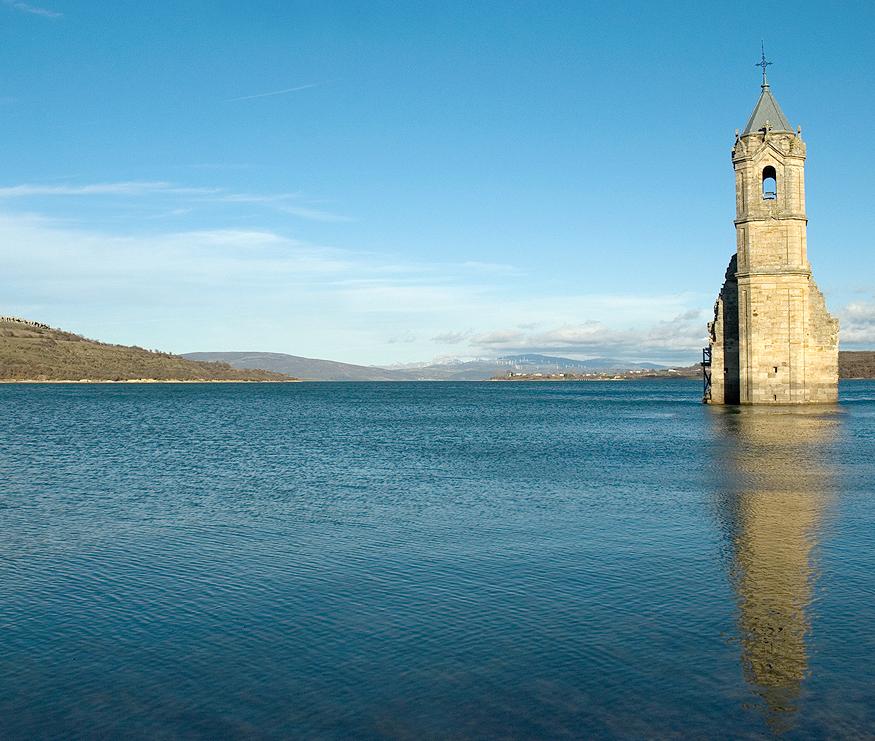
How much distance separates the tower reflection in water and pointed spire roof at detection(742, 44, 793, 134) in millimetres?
28642

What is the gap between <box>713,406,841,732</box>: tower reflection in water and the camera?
9914 millimetres

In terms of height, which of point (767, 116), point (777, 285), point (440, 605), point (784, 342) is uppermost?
point (767, 116)

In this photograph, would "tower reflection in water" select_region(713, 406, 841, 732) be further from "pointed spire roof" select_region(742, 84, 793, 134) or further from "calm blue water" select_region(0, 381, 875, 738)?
"pointed spire roof" select_region(742, 84, 793, 134)

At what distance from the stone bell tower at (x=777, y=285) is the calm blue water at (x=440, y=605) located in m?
31.9

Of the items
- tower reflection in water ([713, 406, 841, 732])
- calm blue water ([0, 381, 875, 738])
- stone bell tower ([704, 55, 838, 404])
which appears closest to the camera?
calm blue water ([0, 381, 875, 738])

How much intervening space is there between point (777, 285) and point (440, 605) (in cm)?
5248

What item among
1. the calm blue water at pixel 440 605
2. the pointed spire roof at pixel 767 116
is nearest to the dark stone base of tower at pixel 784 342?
the pointed spire roof at pixel 767 116

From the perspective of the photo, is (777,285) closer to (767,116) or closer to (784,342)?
(784,342)

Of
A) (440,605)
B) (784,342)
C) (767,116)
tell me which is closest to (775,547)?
(440,605)

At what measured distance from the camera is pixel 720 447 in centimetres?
3753

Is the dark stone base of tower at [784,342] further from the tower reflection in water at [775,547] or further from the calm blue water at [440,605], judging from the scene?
the calm blue water at [440,605]

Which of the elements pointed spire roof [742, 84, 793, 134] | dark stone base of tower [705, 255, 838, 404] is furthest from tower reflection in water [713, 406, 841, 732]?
pointed spire roof [742, 84, 793, 134]

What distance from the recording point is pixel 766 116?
61.3 metres

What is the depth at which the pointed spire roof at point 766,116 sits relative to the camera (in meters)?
60.6
